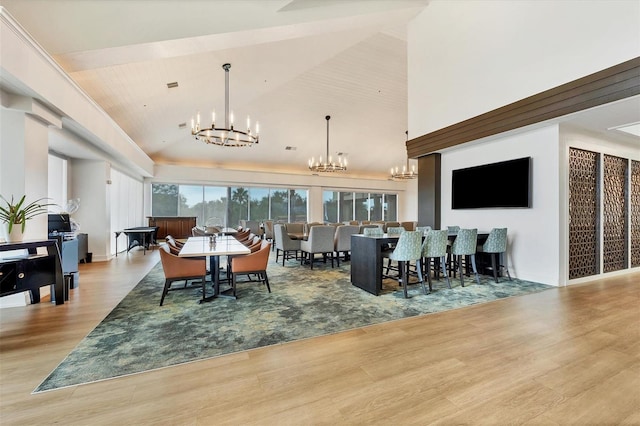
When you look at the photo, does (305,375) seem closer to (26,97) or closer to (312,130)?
(26,97)

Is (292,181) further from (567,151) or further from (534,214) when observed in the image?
(567,151)

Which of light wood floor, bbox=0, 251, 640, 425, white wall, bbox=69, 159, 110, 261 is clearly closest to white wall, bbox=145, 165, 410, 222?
white wall, bbox=69, 159, 110, 261

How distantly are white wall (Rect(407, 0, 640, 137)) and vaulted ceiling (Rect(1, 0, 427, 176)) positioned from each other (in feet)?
3.08

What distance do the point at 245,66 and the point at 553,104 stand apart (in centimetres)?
538

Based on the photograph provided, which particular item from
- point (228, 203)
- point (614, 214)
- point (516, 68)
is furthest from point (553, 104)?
point (228, 203)

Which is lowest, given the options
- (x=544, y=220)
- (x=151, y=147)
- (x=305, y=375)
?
(x=305, y=375)

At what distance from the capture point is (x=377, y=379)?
1.94 meters

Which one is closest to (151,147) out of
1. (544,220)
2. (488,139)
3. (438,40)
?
(438,40)

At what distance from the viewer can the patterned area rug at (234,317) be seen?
86.6 inches

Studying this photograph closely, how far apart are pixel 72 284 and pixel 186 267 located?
2208 millimetres

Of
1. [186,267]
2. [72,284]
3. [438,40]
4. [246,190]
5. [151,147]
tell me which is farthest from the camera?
[246,190]

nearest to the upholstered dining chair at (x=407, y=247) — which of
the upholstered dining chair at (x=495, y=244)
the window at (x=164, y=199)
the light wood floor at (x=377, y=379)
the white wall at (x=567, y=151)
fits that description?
the light wood floor at (x=377, y=379)

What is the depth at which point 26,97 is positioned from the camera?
10.8 ft

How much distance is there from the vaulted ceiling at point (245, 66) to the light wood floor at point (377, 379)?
3353 mm
